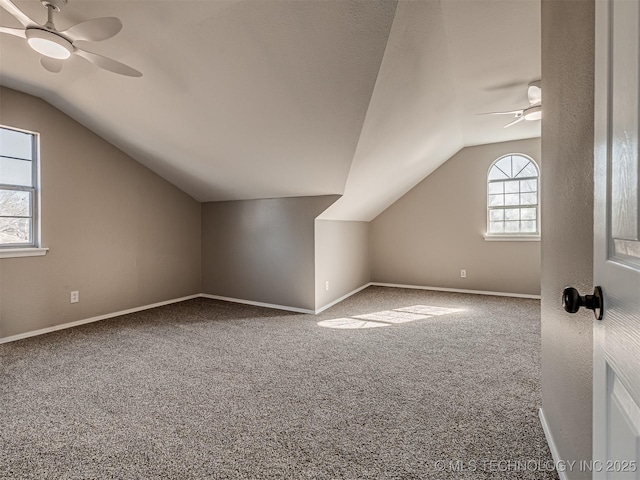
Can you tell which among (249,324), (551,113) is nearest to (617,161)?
(551,113)

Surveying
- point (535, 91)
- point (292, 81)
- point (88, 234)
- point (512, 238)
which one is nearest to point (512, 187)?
point (512, 238)

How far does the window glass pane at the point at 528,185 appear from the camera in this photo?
15.9ft

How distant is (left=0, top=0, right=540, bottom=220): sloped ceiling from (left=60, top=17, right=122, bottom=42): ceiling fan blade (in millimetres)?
290

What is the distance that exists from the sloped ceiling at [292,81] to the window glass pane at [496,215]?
142cm

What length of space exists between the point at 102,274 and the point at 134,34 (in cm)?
281

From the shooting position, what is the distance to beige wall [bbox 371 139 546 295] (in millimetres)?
4855

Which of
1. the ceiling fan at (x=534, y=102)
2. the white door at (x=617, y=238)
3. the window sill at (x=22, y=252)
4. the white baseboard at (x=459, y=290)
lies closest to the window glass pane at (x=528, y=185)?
the white baseboard at (x=459, y=290)

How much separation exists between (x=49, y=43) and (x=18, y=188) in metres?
1.99

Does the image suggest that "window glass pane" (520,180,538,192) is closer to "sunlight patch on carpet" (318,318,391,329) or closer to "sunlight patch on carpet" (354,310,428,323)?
"sunlight patch on carpet" (354,310,428,323)

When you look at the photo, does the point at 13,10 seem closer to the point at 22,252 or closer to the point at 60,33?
the point at 60,33

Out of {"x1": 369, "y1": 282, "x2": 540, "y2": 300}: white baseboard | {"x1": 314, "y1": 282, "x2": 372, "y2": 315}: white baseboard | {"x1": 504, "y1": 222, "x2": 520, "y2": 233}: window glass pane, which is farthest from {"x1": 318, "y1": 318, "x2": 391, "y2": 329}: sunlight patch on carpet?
{"x1": 504, "y1": 222, "x2": 520, "y2": 233}: window glass pane

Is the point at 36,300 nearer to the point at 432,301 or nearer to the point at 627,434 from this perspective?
the point at 627,434

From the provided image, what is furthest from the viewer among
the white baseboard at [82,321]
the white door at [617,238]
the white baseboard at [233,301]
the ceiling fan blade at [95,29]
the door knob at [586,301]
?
the white baseboard at [233,301]

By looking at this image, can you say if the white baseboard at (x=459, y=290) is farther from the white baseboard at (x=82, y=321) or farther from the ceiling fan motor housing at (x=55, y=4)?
the ceiling fan motor housing at (x=55, y=4)
